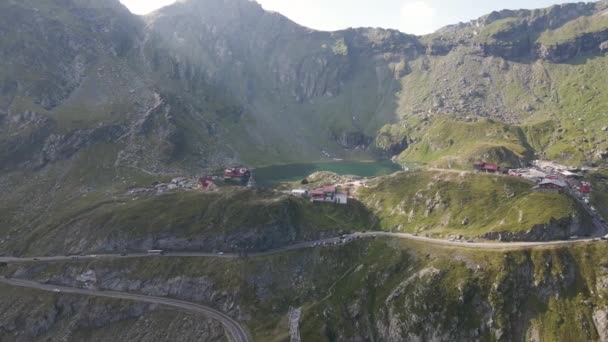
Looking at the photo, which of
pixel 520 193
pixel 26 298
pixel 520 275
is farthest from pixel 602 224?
pixel 26 298

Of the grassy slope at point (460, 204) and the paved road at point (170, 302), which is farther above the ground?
the grassy slope at point (460, 204)

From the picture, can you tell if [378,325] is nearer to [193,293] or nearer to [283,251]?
[283,251]

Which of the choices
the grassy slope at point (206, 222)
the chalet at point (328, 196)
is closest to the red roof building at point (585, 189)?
the grassy slope at point (206, 222)

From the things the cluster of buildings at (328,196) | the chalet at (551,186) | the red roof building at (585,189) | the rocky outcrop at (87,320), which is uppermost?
the chalet at (551,186)

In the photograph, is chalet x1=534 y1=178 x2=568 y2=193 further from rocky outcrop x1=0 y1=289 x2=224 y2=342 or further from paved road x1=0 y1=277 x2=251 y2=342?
rocky outcrop x1=0 y1=289 x2=224 y2=342

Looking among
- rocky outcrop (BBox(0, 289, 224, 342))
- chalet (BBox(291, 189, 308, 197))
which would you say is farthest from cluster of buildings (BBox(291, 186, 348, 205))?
rocky outcrop (BBox(0, 289, 224, 342))

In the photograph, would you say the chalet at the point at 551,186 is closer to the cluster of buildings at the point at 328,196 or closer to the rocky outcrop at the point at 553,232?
the rocky outcrop at the point at 553,232
